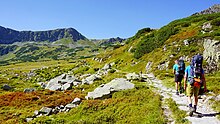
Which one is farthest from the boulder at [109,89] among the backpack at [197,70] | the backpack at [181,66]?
the backpack at [197,70]

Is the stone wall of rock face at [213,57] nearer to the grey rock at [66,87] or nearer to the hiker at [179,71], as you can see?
the hiker at [179,71]

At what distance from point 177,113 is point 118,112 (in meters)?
4.62

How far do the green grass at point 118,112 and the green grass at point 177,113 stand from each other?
773mm

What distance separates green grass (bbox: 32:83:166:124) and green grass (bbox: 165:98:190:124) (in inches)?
30.4

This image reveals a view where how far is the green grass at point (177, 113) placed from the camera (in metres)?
15.7

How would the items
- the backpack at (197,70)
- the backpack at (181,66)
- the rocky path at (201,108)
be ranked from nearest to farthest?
the rocky path at (201,108), the backpack at (197,70), the backpack at (181,66)

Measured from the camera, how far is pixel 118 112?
66.7ft

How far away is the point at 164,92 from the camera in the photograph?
26391 millimetres

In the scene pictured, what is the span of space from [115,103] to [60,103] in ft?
20.9

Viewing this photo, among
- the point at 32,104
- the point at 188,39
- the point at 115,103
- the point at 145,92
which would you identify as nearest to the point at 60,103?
the point at 32,104

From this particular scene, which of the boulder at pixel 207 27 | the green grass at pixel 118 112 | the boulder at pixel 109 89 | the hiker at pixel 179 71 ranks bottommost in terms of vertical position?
the green grass at pixel 118 112

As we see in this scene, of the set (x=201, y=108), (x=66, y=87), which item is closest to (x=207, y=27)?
(x=66, y=87)

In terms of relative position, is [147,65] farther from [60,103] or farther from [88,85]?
[60,103]

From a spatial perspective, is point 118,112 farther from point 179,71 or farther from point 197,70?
point 179,71
